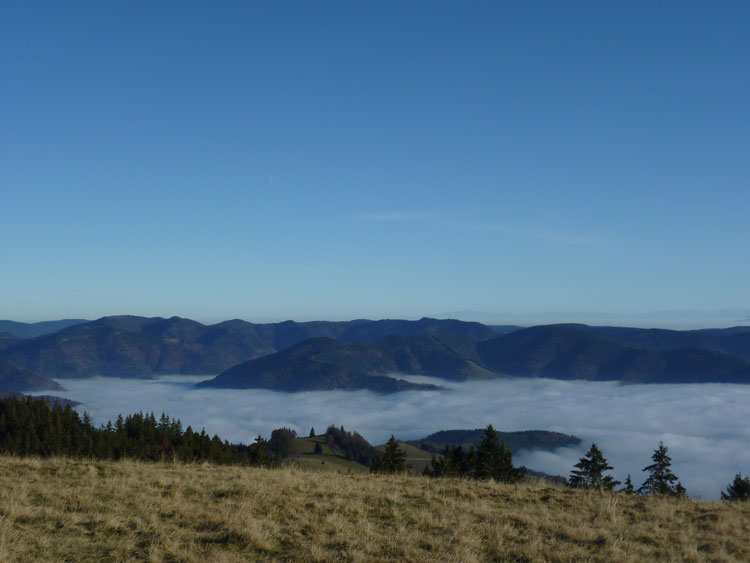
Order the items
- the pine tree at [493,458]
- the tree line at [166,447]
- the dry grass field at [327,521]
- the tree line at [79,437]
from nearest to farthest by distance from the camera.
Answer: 1. the dry grass field at [327,521]
2. the pine tree at [493,458]
3. the tree line at [166,447]
4. the tree line at [79,437]

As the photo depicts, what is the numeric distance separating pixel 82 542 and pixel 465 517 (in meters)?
8.84

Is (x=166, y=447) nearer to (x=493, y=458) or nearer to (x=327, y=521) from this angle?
(x=493, y=458)

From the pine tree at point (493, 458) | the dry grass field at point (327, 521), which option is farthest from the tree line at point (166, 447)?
the dry grass field at point (327, 521)

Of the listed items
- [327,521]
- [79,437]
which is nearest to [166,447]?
[79,437]

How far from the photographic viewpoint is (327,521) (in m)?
12.8

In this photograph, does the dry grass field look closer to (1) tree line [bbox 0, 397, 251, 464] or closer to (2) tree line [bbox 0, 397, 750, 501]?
(2) tree line [bbox 0, 397, 750, 501]

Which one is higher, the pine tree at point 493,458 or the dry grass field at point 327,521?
the dry grass field at point 327,521

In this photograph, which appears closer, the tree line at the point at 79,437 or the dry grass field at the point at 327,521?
the dry grass field at the point at 327,521

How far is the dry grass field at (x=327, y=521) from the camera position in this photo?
10742mm

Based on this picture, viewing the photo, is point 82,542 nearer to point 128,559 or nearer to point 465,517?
point 128,559

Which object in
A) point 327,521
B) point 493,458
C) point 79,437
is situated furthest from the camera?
point 79,437

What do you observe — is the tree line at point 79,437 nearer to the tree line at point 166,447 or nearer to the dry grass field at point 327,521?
the tree line at point 166,447

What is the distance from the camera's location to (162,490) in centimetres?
1545

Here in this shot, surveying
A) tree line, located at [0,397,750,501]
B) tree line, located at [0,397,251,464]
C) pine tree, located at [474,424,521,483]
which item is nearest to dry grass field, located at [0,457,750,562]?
tree line, located at [0,397,750,501]
